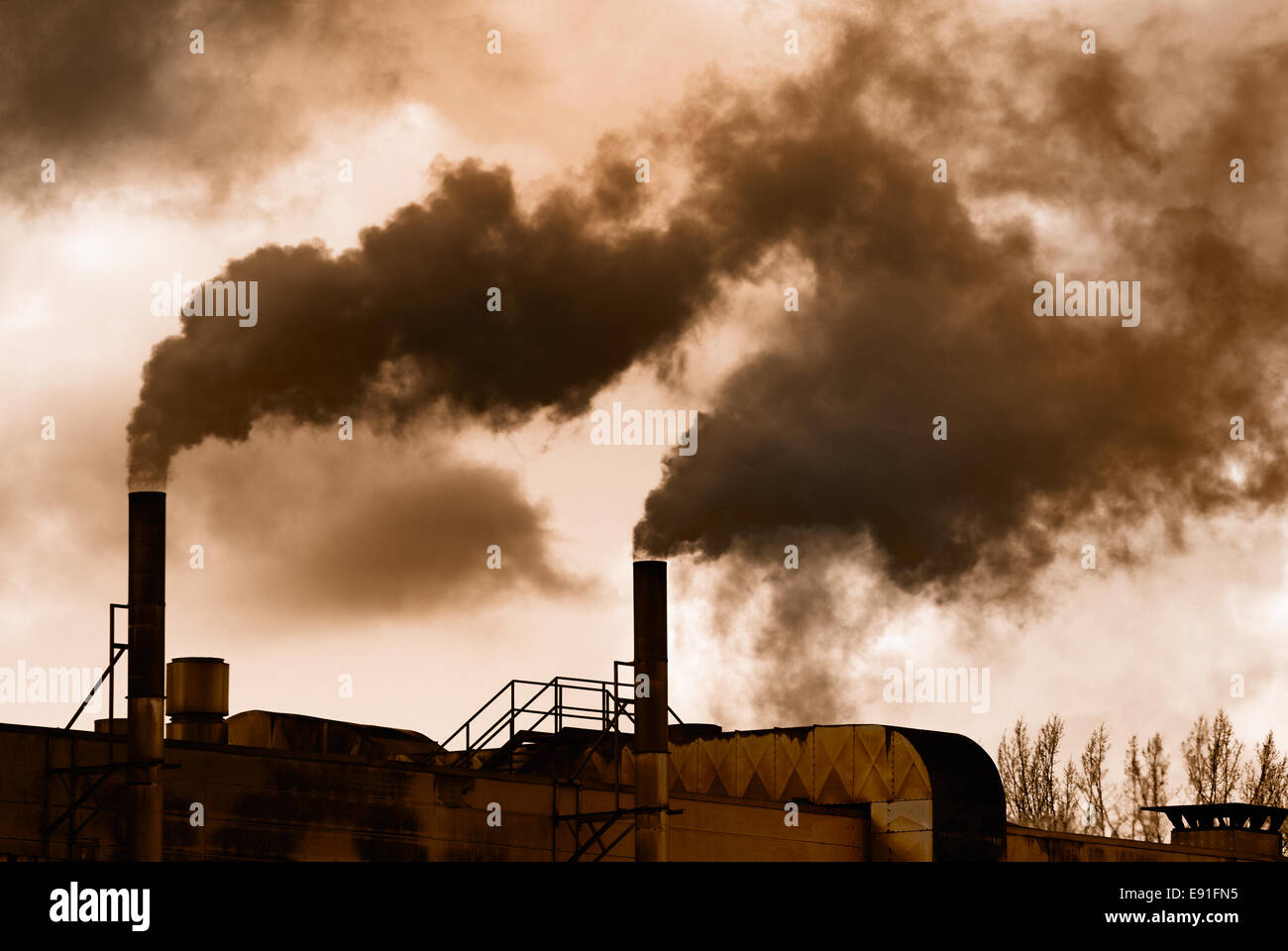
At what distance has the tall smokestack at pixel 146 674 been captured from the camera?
74.7ft

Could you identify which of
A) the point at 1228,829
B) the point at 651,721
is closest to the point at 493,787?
the point at 651,721

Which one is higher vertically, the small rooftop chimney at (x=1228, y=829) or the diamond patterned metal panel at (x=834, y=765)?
the diamond patterned metal panel at (x=834, y=765)

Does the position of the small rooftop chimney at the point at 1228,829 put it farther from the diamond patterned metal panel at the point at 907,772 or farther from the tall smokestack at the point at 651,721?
the tall smokestack at the point at 651,721

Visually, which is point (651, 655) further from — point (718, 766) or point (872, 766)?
point (718, 766)

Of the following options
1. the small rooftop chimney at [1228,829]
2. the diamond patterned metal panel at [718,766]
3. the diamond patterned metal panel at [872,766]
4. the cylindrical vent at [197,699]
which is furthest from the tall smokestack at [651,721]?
the small rooftop chimney at [1228,829]

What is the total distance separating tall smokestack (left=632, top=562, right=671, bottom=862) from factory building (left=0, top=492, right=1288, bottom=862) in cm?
3

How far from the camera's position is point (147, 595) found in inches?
935

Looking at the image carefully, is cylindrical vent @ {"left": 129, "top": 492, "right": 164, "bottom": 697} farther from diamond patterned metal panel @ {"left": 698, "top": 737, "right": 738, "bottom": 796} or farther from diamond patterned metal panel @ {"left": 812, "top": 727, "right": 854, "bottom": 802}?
diamond patterned metal panel @ {"left": 812, "top": 727, "right": 854, "bottom": 802}
